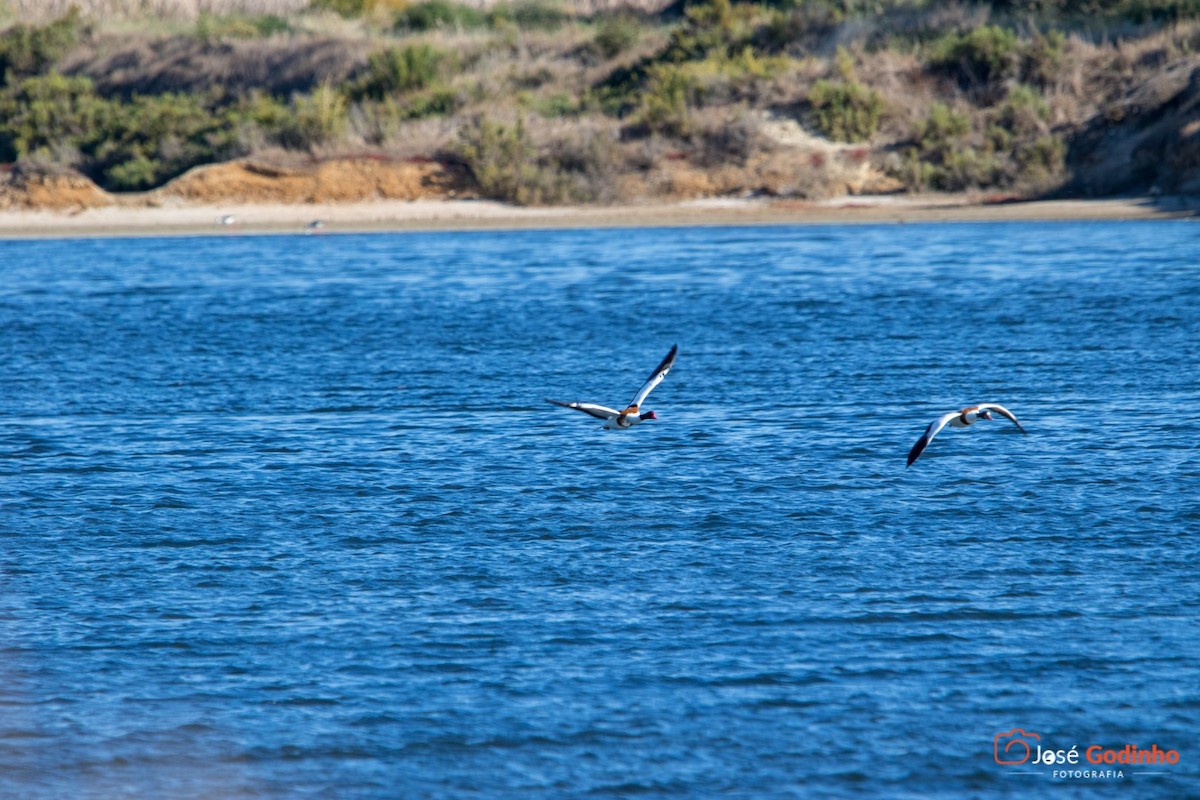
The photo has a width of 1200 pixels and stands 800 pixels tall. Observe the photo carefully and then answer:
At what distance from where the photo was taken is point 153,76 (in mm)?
50750

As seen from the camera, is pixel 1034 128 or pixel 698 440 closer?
pixel 698 440

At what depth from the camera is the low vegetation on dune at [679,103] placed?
39469 mm

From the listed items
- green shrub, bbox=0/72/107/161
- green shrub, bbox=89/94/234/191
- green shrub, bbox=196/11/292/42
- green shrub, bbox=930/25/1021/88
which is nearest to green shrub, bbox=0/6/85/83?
green shrub, bbox=0/72/107/161

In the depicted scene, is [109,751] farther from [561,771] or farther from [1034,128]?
[1034,128]

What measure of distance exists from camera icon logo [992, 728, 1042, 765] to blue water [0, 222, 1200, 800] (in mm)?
96

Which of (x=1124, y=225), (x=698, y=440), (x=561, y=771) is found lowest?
(x=1124, y=225)

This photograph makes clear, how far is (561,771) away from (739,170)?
3288cm

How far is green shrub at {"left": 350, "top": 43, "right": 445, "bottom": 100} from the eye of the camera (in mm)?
46875

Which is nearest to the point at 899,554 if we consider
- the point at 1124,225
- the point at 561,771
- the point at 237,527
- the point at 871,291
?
the point at 561,771

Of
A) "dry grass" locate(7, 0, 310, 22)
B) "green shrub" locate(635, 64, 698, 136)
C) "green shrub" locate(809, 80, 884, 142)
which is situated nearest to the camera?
"green shrub" locate(809, 80, 884, 142)

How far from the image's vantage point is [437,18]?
58.9 m

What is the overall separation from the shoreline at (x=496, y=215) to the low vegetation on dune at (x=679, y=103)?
Result: 81cm

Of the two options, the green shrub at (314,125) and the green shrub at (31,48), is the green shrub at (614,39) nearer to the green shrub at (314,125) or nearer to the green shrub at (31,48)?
the green shrub at (314,125)

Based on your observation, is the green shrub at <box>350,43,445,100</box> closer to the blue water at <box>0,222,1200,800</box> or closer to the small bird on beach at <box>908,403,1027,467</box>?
the blue water at <box>0,222,1200,800</box>
